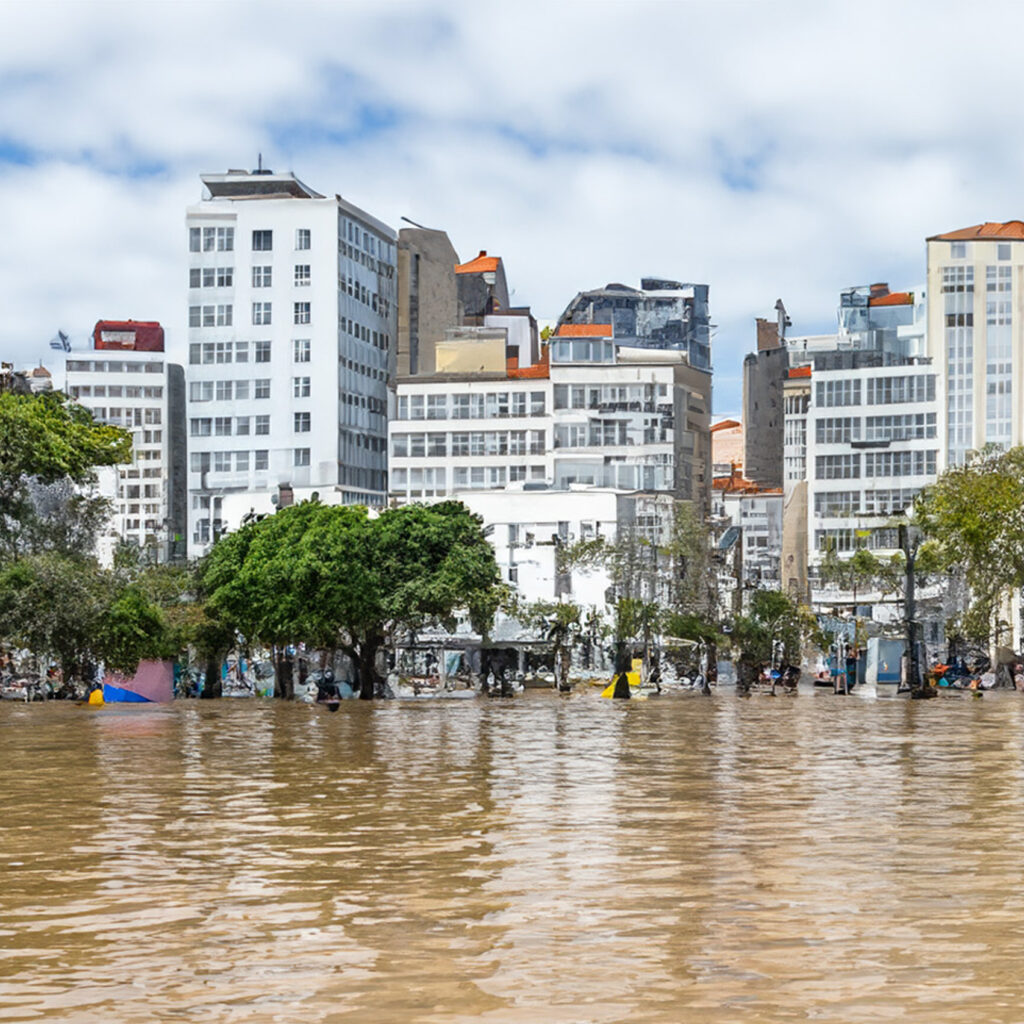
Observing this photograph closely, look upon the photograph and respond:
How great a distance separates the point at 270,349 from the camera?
130m

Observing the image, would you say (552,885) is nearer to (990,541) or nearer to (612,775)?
(612,775)

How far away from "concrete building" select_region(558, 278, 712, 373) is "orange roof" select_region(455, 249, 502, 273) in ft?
24.3

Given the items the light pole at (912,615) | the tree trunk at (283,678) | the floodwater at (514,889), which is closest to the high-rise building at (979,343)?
the light pole at (912,615)

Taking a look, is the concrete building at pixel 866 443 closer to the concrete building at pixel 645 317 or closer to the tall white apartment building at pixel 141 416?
the concrete building at pixel 645 317

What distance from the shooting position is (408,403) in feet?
402

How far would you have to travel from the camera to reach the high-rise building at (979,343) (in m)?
130

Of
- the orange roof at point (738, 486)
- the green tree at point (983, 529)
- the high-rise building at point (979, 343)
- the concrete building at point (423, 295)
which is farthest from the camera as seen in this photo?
the orange roof at point (738, 486)

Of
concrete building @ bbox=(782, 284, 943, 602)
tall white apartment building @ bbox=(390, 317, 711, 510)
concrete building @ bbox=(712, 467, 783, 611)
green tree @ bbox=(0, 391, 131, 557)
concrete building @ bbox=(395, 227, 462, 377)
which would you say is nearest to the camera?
green tree @ bbox=(0, 391, 131, 557)

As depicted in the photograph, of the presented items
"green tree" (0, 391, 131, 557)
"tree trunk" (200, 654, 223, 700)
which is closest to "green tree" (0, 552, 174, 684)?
"green tree" (0, 391, 131, 557)

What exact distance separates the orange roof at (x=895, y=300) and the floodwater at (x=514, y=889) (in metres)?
120

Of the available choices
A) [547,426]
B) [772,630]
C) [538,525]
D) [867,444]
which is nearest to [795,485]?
[867,444]

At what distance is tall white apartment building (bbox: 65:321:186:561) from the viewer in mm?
152375

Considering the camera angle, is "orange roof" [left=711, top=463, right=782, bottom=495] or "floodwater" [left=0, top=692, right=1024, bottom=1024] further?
"orange roof" [left=711, top=463, right=782, bottom=495]

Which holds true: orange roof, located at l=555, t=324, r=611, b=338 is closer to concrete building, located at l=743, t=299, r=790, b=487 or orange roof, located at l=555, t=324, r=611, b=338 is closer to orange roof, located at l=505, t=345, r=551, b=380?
orange roof, located at l=505, t=345, r=551, b=380
